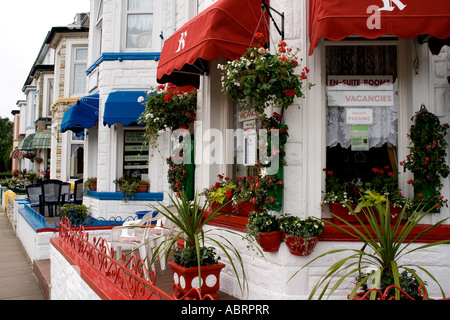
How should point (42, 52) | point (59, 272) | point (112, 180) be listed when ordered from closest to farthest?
point (59, 272), point (112, 180), point (42, 52)

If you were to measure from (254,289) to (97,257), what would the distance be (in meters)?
1.83

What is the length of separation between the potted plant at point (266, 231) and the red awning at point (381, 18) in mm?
1984

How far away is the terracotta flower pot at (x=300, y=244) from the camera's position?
14.4ft

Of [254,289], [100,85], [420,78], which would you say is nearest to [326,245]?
[254,289]

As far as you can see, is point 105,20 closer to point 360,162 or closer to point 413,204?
point 360,162

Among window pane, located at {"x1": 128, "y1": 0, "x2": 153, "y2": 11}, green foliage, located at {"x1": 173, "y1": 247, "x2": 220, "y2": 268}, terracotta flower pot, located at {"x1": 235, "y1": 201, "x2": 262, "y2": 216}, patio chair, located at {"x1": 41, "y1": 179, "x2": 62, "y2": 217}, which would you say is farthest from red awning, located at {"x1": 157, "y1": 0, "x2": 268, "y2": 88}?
patio chair, located at {"x1": 41, "y1": 179, "x2": 62, "y2": 217}

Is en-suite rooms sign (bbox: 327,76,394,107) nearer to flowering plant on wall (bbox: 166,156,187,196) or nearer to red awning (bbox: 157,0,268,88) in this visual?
red awning (bbox: 157,0,268,88)

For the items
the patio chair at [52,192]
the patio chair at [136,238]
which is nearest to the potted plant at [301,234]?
the patio chair at [136,238]

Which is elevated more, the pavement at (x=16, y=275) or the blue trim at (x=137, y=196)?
the blue trim at (x=137, y=196)

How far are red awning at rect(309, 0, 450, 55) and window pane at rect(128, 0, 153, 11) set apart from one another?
6.78 m

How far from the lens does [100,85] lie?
33.7ft

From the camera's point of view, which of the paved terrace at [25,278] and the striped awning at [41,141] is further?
the striped awning at [41,141]

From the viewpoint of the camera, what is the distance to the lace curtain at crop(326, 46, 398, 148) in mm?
4938

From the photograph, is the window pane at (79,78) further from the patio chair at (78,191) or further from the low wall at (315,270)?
the low wall at (315,270)
